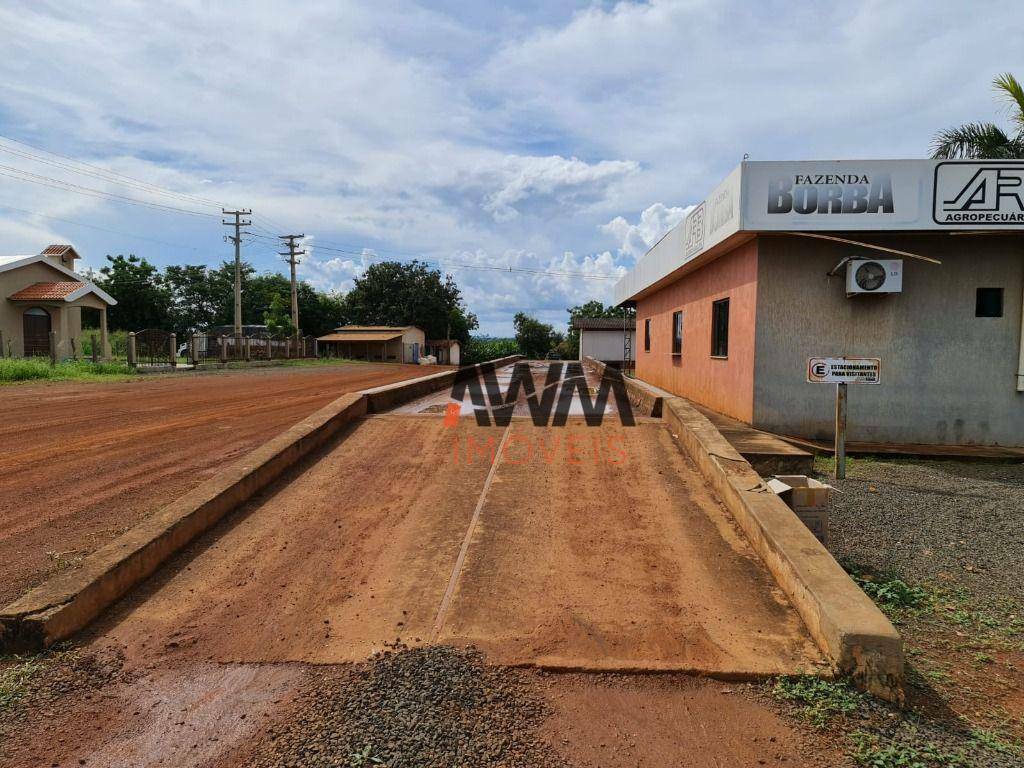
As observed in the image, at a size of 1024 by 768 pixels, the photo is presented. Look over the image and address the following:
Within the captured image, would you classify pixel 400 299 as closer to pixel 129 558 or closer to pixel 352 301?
pixel 352 301

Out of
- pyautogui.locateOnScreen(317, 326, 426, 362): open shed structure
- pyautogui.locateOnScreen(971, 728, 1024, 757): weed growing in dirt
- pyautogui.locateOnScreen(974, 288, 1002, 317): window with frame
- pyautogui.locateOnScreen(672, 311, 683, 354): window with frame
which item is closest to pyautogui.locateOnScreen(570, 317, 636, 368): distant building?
pyautogui.locateOnScreen(317, 326, 426, 362): open shed structure

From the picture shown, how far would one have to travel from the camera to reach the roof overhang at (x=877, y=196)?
7512 millimetres

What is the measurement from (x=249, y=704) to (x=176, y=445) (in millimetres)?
5515

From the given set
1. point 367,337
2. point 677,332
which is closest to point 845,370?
point 677,332

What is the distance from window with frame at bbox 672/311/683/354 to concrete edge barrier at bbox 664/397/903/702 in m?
7.98

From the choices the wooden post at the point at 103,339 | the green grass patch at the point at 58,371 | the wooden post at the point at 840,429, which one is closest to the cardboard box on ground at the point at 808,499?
the wooden post at the point at 840,429

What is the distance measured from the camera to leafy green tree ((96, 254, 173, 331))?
42219 millimetres

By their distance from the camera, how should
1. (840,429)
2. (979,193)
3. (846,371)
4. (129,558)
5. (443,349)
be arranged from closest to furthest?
(129,558), (846,371), (840,429), (979,193), (443,349)

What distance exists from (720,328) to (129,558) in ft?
29.3

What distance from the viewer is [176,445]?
7.41 meters

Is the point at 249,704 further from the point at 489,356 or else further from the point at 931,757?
the point at 489,356

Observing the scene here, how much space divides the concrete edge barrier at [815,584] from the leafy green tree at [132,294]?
4676cm

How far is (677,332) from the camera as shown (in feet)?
44.4

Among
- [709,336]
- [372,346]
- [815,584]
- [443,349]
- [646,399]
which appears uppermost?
[709,336]
